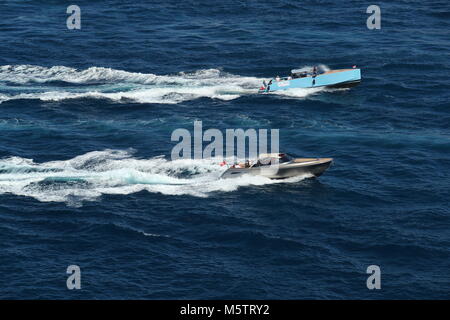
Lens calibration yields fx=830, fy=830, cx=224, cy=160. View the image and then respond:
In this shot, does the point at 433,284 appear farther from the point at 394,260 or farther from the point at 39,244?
the point at 39,244

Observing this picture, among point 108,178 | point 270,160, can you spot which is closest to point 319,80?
point 270,160

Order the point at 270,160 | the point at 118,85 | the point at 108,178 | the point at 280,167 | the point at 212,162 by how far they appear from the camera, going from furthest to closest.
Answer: the point at 118,85 < the point at 212,162 < the point at 108,178 < the point at 270,160 < the point at 280,167

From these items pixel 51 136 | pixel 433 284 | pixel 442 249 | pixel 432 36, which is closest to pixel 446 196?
pixel 442 249

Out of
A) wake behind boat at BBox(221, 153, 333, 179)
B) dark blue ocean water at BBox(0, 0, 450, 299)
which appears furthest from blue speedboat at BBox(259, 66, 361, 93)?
wake behind boat at BBox(221, 153, 333, 179)

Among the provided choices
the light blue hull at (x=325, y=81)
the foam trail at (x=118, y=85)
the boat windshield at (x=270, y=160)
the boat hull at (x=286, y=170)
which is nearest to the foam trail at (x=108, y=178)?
the boat hull at (x=286, y=170)

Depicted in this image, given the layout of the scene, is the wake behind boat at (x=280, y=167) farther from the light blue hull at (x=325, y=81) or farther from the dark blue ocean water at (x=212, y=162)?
the light blue hull at (x=325, y=81)

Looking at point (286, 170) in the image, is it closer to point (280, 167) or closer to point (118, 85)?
point (280, 167)
